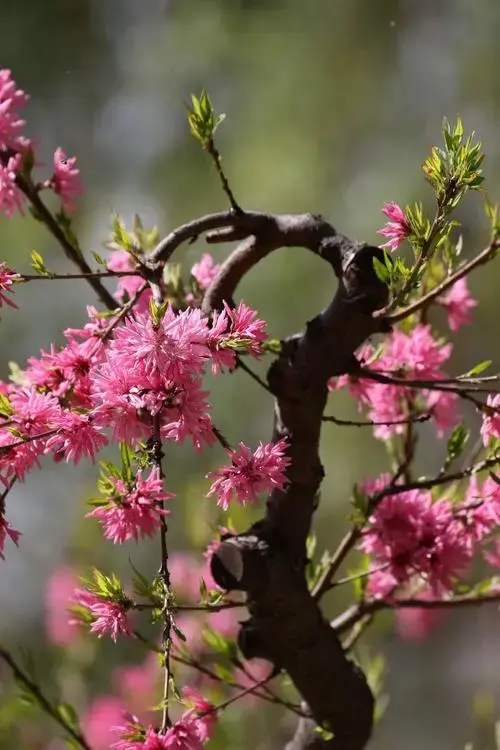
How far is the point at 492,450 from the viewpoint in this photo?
0.50 metres

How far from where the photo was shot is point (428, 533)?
55cm

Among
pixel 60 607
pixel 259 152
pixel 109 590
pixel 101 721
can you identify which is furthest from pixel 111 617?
pixel 259 152

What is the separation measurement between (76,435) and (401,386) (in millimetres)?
247

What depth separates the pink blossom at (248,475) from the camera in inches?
15.6

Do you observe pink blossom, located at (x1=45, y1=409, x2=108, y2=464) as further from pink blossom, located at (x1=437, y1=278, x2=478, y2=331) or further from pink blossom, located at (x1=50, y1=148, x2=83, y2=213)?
pink blossom, located at (x1=437, y1=278, x2=478, y2=331)

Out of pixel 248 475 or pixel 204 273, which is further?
pixel 204 273

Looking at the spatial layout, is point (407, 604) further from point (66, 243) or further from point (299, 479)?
point (66, 243)

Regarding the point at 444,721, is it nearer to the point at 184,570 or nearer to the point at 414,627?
the point at 414,627

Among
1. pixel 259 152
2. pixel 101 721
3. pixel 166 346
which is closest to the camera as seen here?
pixel 166 346

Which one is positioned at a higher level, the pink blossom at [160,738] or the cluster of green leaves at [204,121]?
the cluster of green leaves at [204,121]

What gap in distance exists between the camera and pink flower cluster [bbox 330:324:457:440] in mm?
570

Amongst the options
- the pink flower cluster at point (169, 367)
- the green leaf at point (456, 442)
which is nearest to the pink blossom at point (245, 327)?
the pink flower cluster at point (169, 367)

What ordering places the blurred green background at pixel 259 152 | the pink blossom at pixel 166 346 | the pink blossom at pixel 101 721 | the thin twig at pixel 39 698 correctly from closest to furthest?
1. the pink blossom at pixel 166 346
2. the thin twig at pixel 39 698
3. the pink blossom at pixel 101 721
4. the blurred green background at pixel 259 152

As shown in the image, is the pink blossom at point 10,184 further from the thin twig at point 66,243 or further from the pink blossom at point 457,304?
the pink blossom at point 457,304
